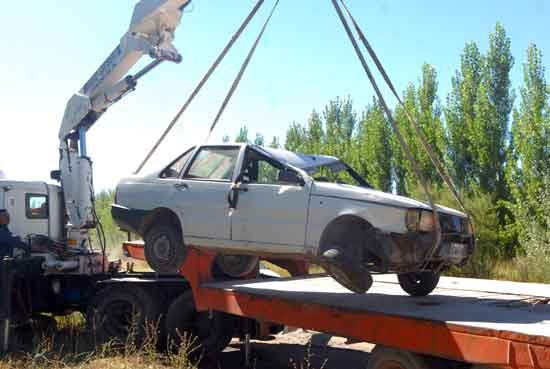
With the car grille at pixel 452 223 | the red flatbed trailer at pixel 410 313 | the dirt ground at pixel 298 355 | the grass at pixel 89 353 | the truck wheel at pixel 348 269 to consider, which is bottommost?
the dirt ground at pixel 298 355

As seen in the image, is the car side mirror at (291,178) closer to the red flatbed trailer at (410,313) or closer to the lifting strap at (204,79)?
the red flatbed trailer at (410,313)

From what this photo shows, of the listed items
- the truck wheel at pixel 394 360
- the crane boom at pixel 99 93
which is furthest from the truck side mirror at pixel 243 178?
the crane boom at pixel 99 93

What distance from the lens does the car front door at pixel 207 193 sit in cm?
582

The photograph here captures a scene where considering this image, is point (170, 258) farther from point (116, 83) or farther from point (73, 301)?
point (116, 83)

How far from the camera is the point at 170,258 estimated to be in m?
6.25

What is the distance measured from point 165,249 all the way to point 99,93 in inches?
149

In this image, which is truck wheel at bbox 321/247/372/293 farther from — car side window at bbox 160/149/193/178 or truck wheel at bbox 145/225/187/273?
car side window at bbox 160/149/193/178

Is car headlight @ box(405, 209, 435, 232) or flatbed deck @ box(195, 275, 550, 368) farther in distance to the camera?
car headlight @ box(405, 209, 435, 232)

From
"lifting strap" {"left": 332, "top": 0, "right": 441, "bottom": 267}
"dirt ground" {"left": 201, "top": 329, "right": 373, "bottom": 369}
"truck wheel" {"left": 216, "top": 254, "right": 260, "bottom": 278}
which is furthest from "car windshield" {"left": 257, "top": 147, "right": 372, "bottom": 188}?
"dirt ground" {"left": 201, "top": 329, "right": 373, "bottom": 369}

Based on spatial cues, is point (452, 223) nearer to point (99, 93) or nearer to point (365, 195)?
point (365, 195)

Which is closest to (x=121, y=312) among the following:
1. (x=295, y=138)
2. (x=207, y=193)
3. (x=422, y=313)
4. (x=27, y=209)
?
(x=27, y=209)

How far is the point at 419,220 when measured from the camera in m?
4.85

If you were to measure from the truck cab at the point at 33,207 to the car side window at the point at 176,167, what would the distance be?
2.90 m

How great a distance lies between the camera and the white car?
4.88m
